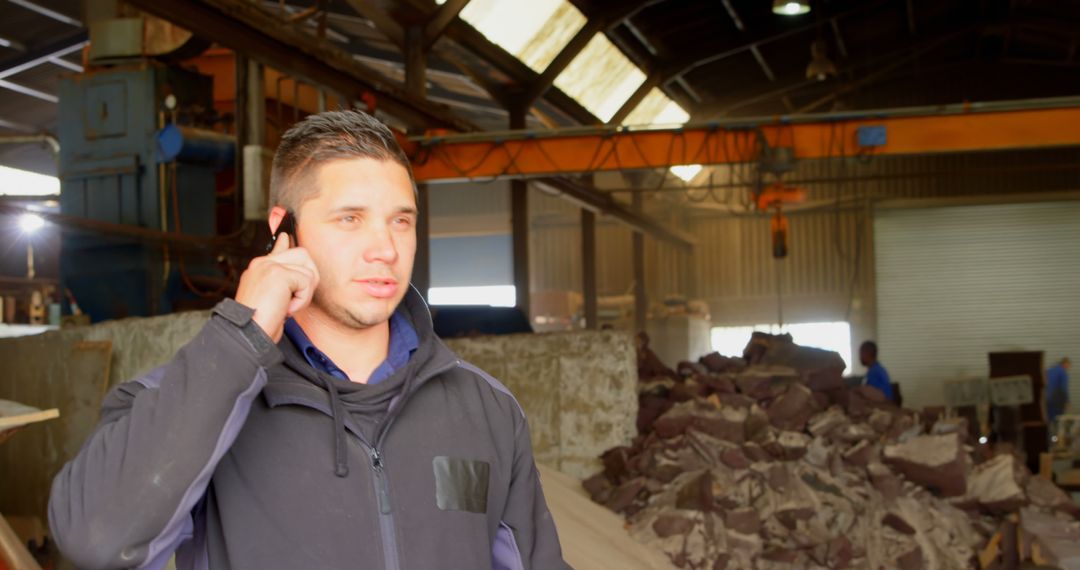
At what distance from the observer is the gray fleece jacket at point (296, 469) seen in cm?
148

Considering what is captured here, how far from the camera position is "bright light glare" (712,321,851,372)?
2238 centimetres

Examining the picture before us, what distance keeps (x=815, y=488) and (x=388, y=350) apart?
6.30 m

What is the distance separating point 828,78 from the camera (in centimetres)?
2045

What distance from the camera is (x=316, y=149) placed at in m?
1.85

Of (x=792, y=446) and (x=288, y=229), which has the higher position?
(x=288, y=229)

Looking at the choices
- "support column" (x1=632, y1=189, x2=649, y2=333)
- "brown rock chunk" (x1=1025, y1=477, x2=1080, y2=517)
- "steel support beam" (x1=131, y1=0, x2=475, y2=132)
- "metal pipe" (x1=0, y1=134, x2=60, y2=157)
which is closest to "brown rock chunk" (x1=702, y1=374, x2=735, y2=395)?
"brown rock chunk" (x1=1025, y1=477, x2=1080, y2=517)

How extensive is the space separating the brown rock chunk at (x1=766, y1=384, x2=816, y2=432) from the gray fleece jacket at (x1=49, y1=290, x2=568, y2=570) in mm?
6730

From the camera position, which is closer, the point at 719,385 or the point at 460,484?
the point at 460,484

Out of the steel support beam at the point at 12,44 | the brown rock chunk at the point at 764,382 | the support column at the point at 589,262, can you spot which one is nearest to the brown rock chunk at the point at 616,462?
the brown rock chunk at the point at 764,382

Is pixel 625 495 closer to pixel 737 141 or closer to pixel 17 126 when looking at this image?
pixel 737 141

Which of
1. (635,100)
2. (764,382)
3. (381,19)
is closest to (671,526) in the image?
(764,382)

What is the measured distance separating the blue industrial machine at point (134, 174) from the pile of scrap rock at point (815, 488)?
12.3 ft

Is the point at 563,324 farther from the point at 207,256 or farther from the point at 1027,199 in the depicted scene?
the point at 207,256

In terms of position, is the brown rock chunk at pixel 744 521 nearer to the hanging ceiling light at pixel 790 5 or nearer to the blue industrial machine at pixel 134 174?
the blue industrial machine at pixel 134 174
